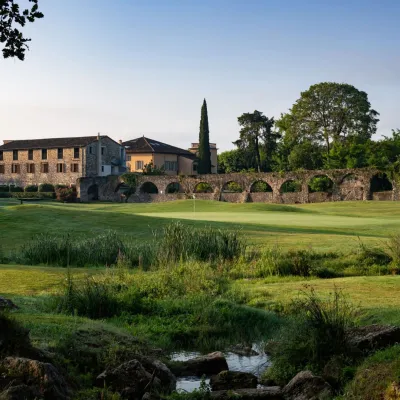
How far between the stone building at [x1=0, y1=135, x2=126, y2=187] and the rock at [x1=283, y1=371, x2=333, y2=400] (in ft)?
251

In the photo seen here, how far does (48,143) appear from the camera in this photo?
8856cm

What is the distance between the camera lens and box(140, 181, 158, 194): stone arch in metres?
78.5

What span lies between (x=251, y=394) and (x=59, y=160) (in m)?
79.6

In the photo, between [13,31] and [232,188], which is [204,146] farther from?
[13,31]

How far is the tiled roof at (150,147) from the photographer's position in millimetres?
95500

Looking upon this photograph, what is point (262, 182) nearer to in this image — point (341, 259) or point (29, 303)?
point (341, 259)

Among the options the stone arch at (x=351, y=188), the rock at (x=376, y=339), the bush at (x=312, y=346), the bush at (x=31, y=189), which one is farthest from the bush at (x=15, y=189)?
the rock at (x=376, y=339)

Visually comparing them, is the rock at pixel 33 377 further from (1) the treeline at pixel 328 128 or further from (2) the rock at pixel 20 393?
(1) the treeline at pixel 328 128

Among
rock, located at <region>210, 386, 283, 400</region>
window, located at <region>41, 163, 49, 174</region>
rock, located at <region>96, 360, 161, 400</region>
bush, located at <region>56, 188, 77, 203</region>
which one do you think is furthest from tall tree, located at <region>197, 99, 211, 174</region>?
rock, located at <region>96, 360, 161, 400</region>

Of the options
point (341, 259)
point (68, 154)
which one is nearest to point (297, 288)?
point (341, 259)

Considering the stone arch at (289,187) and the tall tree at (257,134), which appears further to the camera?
the tall tree at (257,134)

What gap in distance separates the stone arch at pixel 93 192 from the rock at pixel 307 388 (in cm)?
7253

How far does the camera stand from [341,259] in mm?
19062

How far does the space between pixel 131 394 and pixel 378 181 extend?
6204 cm
